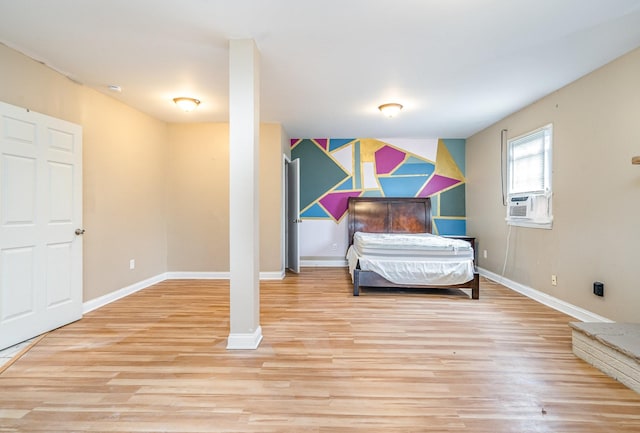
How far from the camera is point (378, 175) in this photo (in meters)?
5.97

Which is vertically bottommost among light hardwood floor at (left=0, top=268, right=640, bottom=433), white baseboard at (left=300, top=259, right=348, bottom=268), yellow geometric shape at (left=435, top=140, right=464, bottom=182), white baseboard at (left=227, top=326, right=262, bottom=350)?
light hardwood floor at (left=0, top=268, right=640, bottom=433)

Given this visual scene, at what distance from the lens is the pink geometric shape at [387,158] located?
5945 millimetres

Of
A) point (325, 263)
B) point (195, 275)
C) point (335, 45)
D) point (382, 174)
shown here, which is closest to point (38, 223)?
point (195, 275)

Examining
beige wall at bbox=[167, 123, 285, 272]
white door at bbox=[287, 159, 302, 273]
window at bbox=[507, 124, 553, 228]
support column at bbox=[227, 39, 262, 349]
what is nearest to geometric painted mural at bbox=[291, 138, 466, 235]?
white door at bbox=[287, 159, 302, 273]

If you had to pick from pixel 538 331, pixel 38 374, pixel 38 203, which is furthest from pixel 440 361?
pixel 38 203

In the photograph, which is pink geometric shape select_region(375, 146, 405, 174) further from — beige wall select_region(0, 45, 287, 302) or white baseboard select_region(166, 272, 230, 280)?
white baseboard select_region(166, 272, 230, 280)

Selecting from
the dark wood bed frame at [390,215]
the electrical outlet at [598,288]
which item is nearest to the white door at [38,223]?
the dark wood bed frame at [390,215]

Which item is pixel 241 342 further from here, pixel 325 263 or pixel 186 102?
pixel 325 263

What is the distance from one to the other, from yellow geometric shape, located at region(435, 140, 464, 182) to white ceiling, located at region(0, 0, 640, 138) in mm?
1998

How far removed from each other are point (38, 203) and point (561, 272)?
5.20 metres

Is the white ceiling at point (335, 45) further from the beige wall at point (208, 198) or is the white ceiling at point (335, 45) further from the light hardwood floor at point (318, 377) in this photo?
the light hardwood floor at point (318, 377)

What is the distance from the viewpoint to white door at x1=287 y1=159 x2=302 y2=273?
16.8ft

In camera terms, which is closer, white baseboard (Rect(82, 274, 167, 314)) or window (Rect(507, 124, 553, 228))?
white baseboard (Rect(82, 274, 167, 314))

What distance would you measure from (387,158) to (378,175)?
370 mm
